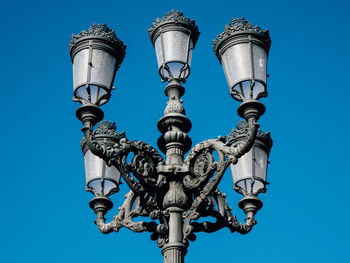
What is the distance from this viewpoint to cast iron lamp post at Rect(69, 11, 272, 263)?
7125mm

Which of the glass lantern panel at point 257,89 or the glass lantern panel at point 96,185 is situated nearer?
the glass lantern panel at point 257,89

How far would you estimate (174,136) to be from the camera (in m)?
7.54

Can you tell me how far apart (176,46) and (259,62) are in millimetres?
893

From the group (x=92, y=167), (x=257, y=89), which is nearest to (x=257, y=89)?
(x=257, y=89)

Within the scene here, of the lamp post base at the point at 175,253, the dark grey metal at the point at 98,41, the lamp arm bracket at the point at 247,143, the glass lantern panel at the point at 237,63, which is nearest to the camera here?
the lamp post base at the point at 175,253

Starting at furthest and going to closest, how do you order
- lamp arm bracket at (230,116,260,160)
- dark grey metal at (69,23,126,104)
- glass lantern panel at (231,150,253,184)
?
glass lantern panel at (231,150,253,184) < dark grey metal at (69,23,126,104) < lamp arm bracket at (230,116,260,160)

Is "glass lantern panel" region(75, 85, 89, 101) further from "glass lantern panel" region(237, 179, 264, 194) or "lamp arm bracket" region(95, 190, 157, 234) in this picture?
"glass lantern panel" region(237, 179, 264, 194)

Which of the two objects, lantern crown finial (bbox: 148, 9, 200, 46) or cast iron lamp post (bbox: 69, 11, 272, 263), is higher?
lantern crown finial (bbox: 148, 9, 200, 46)

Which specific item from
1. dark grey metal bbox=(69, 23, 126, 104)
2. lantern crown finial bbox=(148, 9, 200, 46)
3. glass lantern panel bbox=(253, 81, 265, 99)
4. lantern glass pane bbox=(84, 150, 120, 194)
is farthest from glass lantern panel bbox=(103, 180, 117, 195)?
glass lantern panel bbox=(253, 81, 265, 99)

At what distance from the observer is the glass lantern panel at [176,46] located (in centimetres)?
764

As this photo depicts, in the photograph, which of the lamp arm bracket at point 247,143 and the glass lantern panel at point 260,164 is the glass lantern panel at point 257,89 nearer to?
the lamp arm bracket at point 247,143

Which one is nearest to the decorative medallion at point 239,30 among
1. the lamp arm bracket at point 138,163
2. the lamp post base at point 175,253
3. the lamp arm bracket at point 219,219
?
the lamp arm bracket at point 138,163

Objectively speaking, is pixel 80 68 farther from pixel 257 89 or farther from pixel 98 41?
pixel 257 89

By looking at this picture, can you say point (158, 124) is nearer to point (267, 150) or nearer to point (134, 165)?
point (134, 165)
